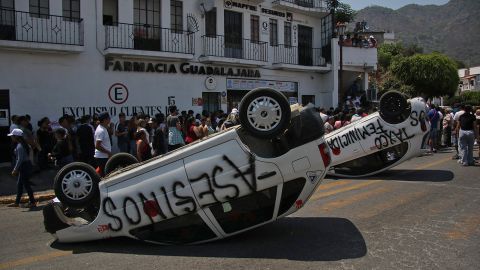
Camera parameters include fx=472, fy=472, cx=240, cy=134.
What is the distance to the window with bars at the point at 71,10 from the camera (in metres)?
16.1

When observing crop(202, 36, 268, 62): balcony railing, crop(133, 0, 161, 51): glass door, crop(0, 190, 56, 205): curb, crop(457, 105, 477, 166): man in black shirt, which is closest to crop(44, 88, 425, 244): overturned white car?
crop(0, 190, 56, 205): curb

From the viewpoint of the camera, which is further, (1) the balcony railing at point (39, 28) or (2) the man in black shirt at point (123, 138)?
(1) the balcony railing at point (39, 28)

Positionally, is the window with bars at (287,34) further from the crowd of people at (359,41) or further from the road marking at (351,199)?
the road marking at (351,199)

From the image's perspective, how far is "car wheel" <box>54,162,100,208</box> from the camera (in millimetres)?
5949

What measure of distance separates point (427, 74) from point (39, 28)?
103 ft

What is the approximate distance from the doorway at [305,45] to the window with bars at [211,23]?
588 cm

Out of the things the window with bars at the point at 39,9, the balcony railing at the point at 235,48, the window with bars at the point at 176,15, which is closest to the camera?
the window with bars at the point at 39,9

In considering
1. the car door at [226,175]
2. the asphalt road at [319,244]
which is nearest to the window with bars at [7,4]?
the asphalt road at [319,244]

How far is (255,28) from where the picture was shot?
880 inches

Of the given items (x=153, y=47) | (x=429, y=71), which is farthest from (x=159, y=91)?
(x=429, y=71)

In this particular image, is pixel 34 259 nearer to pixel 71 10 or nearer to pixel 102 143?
pixel 102 143

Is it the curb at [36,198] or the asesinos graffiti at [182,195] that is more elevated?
the asesinos graffiti at [182,195]

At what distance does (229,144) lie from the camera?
5648 mm

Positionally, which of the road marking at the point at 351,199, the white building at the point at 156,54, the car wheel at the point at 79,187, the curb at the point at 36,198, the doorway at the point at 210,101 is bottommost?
the curb at the point at 36,198
